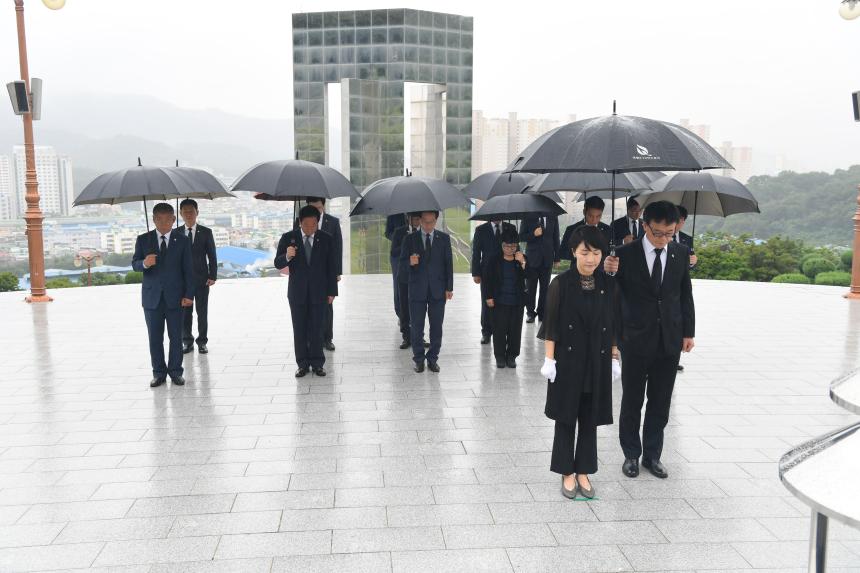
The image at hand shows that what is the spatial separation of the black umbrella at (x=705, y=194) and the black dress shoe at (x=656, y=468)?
10.1 feet

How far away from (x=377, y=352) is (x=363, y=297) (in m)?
4.21

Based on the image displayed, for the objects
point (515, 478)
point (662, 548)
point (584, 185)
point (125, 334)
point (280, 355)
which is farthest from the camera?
point (125, 334)

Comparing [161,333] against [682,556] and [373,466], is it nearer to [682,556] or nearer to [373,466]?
[373,466]

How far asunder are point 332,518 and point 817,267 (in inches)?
688

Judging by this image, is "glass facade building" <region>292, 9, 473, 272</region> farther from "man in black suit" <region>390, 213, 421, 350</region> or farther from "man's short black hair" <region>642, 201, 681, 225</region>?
"man's short black hair" <region>642, 201, 681, 225</region>

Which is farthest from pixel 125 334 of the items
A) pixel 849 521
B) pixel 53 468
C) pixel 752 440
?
pixel 849 521

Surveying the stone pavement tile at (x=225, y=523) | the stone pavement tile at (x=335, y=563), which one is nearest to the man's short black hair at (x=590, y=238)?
the stone pavement tile at (x=335, y=563)

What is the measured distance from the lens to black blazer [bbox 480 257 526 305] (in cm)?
735

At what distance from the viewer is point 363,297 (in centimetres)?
1235

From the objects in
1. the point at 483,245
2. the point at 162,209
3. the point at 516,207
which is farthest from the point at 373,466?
the point at 483,245

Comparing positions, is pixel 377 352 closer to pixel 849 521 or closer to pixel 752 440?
pixel 752 440

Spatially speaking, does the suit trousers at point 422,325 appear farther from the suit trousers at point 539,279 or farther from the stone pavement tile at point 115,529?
the stone pavement tile at point 115,529

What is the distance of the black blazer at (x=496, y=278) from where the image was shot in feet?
24.1

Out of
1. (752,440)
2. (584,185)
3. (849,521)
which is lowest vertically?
(752,440)
